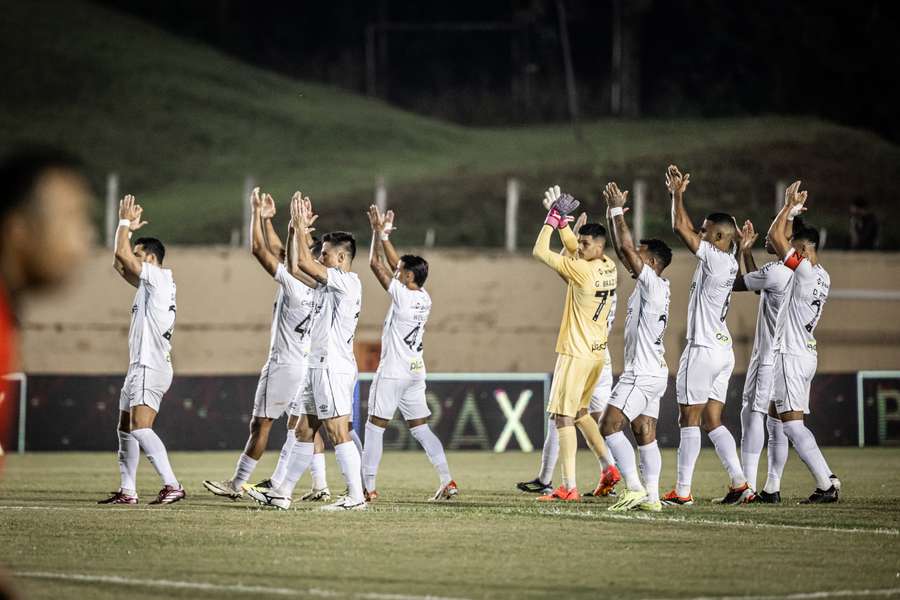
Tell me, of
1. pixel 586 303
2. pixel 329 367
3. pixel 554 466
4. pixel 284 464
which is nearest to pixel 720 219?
pixel 586 303

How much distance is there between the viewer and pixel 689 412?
45.9 ft

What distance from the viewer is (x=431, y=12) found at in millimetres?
58375

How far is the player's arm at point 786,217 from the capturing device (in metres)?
13.7

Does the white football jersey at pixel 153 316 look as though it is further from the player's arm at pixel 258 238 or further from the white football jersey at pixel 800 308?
the white football jersey at pixel 800 308

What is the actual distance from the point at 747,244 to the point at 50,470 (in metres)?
9.06

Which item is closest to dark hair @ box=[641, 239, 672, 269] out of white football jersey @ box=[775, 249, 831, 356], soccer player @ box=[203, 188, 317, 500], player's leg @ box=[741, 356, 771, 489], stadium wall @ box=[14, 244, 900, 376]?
white football jersey @ box=[775, 249, 831, 356]

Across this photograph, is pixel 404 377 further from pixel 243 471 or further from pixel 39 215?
pixel 39 215

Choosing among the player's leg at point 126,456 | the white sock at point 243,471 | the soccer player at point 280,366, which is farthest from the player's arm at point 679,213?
the player's leg at point 126,456

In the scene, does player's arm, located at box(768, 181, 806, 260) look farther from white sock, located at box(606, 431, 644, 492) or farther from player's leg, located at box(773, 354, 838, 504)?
white sock, located at box(606, 431, 644, 492)

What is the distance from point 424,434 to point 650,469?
2.32 m

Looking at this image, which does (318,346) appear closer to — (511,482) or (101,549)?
(101,549)

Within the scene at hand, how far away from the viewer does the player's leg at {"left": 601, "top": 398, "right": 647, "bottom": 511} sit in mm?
13039

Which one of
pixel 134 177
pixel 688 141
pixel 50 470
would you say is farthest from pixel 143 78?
pixel 50 470

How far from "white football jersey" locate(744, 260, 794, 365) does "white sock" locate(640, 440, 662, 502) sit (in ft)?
6.03
